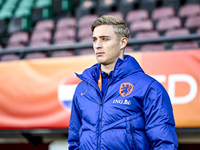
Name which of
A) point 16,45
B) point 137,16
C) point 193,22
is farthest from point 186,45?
point 16,45

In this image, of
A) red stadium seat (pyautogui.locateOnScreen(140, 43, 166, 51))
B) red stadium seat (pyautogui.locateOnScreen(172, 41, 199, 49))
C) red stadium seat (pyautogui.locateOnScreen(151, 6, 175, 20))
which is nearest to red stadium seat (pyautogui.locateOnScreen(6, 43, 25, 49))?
red stadium seat (pyautogui.locateOnScreen(140, 43, 166, 51))

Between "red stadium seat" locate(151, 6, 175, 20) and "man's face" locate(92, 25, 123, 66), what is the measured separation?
4.65 meters

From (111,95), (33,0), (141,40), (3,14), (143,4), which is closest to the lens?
(111,95)

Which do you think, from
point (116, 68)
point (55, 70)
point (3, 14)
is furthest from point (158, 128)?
point (3, 14)

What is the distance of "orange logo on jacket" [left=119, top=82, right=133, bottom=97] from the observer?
1.36m

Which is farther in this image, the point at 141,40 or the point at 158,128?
the point at 141,40

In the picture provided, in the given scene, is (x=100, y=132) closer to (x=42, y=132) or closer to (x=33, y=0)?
(x=42, y=132)

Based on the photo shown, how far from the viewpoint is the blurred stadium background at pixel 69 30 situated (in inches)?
133

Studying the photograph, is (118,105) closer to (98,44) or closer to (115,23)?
(98,44)

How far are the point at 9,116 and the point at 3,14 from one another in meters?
5.58

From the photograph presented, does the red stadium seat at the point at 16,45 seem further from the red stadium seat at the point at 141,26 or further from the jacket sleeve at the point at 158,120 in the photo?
the jacket sleeve at the point at 158,120

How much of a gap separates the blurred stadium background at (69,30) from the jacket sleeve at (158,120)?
1.59 metres

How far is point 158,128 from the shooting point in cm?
124

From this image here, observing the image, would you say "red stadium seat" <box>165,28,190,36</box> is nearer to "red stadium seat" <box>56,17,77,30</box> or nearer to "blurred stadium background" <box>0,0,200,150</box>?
"blurred stadium background" <box>0,0,200,150</box>
